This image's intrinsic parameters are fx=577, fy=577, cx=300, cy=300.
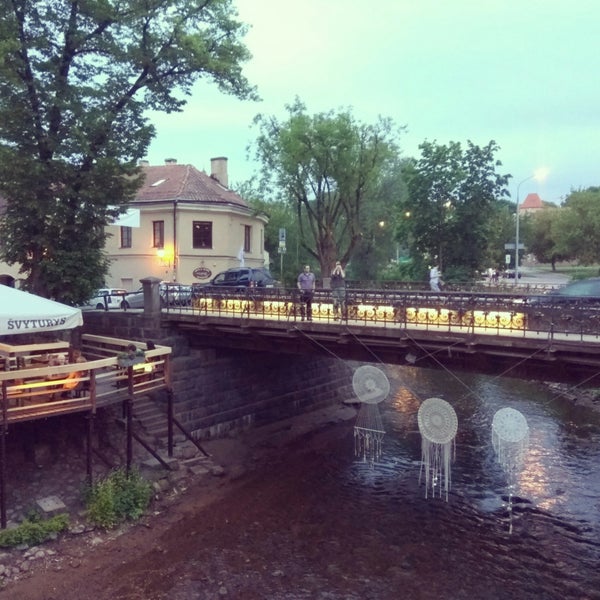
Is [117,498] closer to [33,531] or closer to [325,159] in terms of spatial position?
[33,531]

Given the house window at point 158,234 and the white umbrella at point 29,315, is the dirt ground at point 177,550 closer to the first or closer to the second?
the white umbrella at point 29,315

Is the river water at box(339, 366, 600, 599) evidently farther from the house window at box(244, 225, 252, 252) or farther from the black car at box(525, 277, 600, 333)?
the house window at box(244, 225, 252, 252)

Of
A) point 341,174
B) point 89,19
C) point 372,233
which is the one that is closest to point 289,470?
point 89,19

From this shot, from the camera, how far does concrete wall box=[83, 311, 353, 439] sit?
2022 centimetres

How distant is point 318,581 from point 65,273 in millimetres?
14158

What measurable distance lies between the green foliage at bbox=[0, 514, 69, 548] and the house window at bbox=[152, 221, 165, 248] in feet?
79.9

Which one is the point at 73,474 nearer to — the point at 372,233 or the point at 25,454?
the point at 25,454

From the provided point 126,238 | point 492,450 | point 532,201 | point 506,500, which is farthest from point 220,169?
point 532,201

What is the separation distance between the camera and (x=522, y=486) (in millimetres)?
16453

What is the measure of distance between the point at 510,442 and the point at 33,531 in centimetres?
1348

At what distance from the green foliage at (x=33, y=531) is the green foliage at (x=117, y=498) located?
77 cm

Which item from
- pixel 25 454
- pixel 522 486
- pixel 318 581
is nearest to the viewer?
pixel 318 581

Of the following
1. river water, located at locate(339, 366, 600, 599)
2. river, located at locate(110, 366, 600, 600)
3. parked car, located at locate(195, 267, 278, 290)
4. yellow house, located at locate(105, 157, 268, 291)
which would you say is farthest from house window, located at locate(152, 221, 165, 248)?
river, located at locate(110, 366, 600, 600)

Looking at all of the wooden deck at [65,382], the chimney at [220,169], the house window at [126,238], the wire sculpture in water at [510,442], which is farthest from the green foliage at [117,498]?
the chimney at [220,169]
